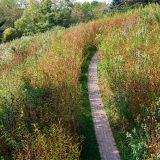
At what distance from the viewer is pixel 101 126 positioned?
899 cm

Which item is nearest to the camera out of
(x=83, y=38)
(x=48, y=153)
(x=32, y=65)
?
(x=48, y=153)

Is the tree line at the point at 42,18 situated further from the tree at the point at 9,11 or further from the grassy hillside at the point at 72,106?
the grassy hillside at the point at 72,106

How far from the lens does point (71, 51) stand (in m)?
11.5

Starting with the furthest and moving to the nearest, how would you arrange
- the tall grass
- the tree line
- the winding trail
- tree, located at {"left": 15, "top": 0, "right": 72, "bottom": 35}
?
tree, located at {"left": 15, "top": 0, "right": 72, "bottom": 35}
the tree line
the winding trail
the tall grass

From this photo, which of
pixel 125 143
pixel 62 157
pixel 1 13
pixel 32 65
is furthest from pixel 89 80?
pixel 1 13

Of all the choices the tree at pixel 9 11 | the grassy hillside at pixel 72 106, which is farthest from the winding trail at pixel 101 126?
the tree at pixel 9 11

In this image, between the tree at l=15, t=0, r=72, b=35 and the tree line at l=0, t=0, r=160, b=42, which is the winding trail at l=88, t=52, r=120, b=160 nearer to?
the tree line at l=0, t=0, r=160, b=42

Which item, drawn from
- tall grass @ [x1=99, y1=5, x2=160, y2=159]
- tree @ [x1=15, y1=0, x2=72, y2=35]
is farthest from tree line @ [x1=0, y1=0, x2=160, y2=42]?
tall grass @ [x1=99, y1=5, x2=160, y2=159]

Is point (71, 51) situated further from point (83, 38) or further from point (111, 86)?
point (83, 38)

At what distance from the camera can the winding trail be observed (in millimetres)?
7813

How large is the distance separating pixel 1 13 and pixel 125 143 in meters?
55.9

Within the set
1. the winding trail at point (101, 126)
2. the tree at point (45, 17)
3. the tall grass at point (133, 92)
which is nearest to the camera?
the tall grass at point (133, 92)

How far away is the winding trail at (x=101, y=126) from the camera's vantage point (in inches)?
308

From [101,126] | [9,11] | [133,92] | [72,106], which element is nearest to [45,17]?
[9,11]
